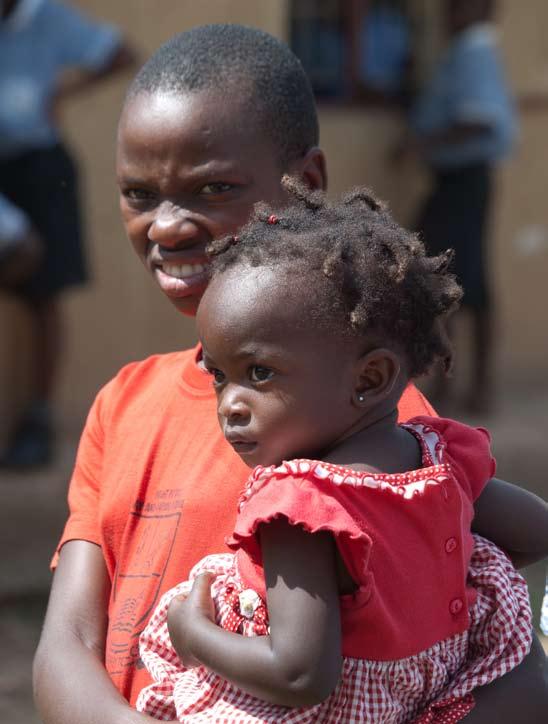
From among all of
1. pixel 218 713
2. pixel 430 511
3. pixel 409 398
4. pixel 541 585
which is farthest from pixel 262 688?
pixel 541 585

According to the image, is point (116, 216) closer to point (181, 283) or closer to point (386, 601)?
point (181, 283)

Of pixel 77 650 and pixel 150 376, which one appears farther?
pixel 150 376

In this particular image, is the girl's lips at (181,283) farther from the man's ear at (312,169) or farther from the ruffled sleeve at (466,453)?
the ruffled sleeve at (466,453)

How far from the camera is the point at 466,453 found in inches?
77.0

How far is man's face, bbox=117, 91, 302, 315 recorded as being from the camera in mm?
2188

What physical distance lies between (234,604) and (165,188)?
75 centimetres

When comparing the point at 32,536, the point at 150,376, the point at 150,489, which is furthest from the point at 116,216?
the point at 150,489

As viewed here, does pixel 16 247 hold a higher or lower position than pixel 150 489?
lower

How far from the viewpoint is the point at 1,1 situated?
5676 millimetres

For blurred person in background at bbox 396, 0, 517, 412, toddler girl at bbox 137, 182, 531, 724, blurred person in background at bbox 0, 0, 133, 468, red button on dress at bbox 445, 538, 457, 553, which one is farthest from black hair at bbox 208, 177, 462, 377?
blurred person in background at bbox 396, 0, 517, 412

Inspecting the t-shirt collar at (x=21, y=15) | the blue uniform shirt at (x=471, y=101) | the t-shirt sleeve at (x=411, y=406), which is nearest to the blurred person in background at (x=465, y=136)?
the blue uniform shirt at (x=471, y=101)

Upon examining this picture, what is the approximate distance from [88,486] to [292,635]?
0.72 m

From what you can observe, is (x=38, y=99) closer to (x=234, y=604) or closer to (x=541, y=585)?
(x=541, y=585)

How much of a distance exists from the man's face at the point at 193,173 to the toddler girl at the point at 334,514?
0.74 feet
